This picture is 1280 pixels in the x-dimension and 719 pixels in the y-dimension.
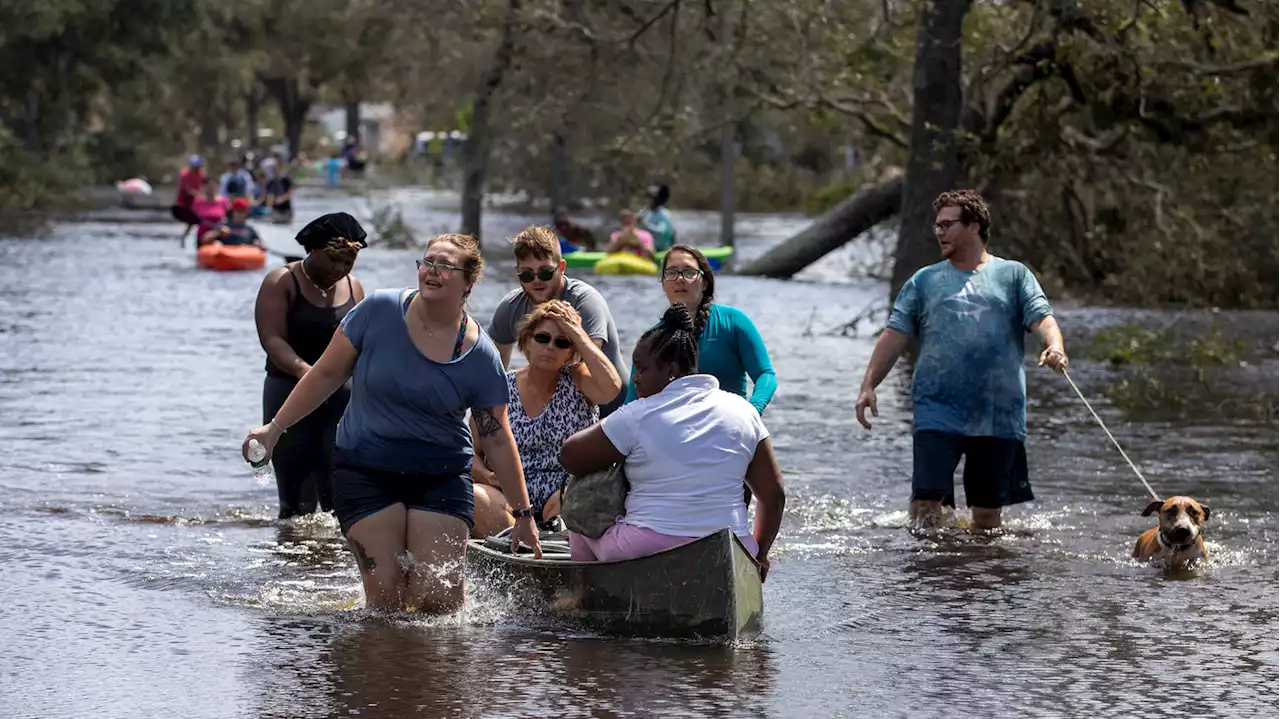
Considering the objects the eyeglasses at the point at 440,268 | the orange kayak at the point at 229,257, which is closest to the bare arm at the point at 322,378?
the eyeglasses at the point at 440,268

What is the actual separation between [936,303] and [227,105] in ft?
328

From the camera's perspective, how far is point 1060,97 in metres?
23.1

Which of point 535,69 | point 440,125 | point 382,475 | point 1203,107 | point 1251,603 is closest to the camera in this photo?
point 382,475

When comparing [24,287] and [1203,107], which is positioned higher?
[1203,107]

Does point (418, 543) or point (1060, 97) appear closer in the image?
point (418, 543)

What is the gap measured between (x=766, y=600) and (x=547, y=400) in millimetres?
1339

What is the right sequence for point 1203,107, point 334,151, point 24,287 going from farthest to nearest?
point 334,151 < point 24,287 < point 1203,107

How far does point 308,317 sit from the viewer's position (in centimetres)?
1063

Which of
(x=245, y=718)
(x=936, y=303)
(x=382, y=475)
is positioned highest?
(x=936, y=303)

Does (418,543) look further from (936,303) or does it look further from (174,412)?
(174,412)

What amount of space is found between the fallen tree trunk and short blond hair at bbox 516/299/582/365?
18.4m

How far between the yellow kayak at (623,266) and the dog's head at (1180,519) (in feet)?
70.6

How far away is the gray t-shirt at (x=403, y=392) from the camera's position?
829cm

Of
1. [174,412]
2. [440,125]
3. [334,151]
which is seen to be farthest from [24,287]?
[334,151]
